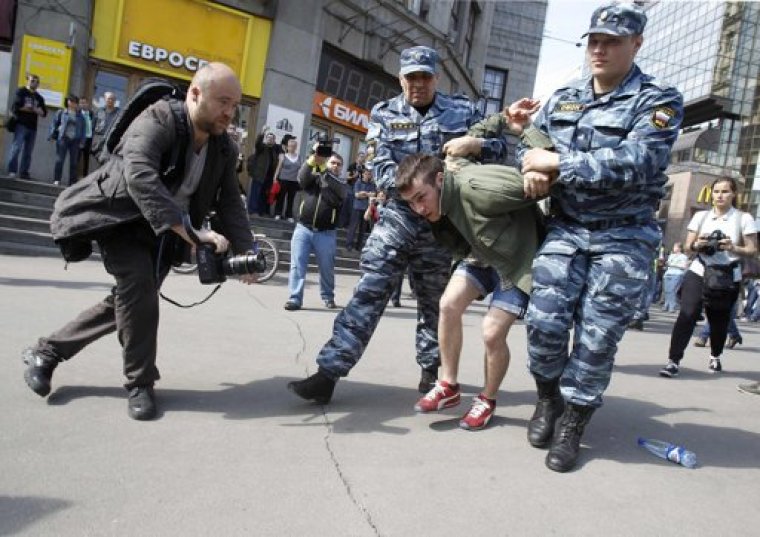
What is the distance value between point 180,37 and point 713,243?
478 inches

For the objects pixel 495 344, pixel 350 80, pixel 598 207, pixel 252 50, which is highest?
pixel 350 80

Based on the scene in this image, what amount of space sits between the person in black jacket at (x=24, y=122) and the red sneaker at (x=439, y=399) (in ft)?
33.8

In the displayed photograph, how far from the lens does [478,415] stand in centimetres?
340

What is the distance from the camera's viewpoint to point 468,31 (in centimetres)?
2262

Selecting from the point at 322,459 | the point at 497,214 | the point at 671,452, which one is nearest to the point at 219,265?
the point at 322,459

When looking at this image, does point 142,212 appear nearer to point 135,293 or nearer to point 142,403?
point 135,293

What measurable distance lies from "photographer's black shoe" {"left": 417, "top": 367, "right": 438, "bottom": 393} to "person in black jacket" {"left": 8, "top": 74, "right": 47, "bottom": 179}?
32.7ft

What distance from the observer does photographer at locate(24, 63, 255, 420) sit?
3.02 metres

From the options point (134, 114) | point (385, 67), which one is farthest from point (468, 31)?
point (134, 114)

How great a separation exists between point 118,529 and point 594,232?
A: 2363mm

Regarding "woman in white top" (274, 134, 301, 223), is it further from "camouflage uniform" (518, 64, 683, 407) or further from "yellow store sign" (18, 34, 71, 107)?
"camouflage uniform" (518, 64, 683, 407)

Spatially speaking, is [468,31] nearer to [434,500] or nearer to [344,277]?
[344,277]

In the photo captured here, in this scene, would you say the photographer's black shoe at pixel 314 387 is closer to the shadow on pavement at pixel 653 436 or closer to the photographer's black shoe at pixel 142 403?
the photographer's black shoe at pixel 142 403

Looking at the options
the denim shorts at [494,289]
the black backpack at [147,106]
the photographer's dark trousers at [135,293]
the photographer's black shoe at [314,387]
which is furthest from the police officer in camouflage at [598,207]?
the photographer's dark trousers at [135,293]
